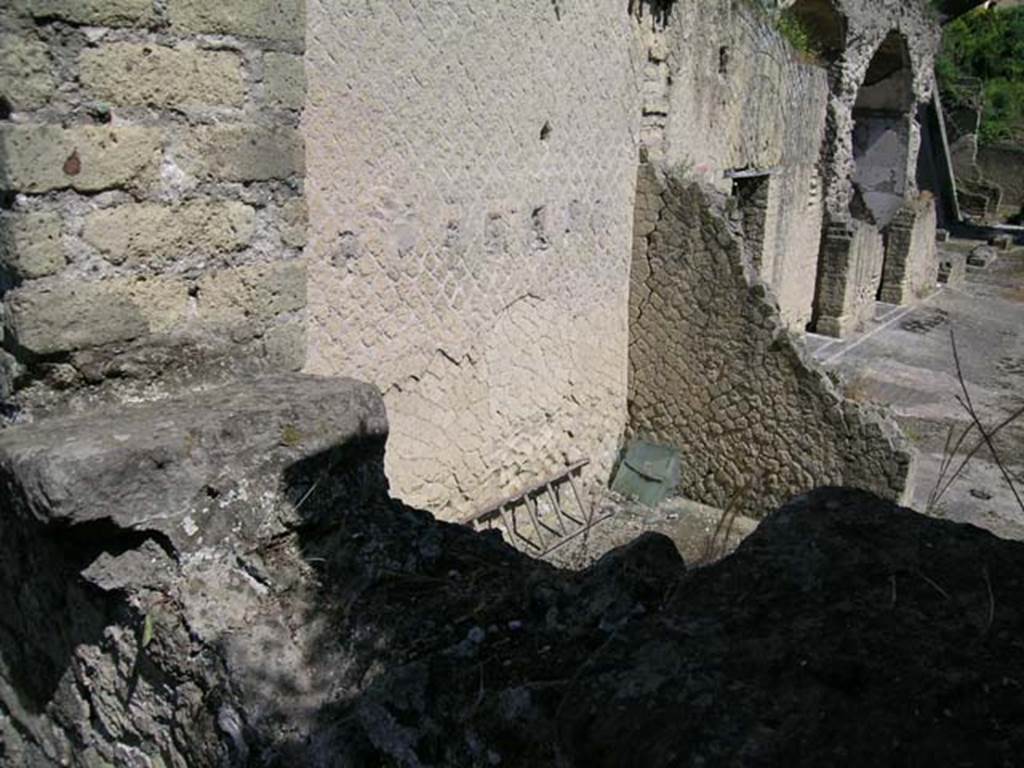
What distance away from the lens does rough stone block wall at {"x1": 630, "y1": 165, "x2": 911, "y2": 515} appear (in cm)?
646

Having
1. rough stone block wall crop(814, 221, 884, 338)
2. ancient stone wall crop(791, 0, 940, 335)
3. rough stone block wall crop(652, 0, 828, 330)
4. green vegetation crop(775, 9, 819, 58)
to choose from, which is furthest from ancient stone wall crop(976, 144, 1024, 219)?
rough stone block wall crop(652, 0, 828, 330)

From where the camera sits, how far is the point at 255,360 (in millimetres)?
2539

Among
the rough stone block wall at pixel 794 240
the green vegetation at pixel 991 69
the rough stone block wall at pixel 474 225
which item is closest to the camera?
the rough stone block wall at pixel 474 225

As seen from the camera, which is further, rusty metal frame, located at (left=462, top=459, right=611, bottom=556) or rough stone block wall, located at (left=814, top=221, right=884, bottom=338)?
rough stone block wall, located at (left=814, top=221, right=884, bottom=338)

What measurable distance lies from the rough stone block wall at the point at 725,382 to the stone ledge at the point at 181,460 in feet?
15.1

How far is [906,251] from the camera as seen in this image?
13461 millimetres

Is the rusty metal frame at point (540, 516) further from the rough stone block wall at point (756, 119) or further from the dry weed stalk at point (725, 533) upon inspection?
the rough stone block wall at point (756, 119)

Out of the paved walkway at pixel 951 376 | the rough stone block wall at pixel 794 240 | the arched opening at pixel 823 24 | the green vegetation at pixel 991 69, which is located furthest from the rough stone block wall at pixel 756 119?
the green vegetation at pixel 991 69

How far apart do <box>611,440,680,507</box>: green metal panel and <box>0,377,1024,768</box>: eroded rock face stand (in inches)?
188

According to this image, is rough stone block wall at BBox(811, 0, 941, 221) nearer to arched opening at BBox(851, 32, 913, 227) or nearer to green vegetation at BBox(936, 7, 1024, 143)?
arched opening at BBox(851, 32, 913, 227)

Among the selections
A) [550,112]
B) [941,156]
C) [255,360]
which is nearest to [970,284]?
[941,156]

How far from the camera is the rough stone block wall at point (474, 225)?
14.4 feet

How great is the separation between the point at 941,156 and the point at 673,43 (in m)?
17.4

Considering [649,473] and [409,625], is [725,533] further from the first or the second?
[649,473]
